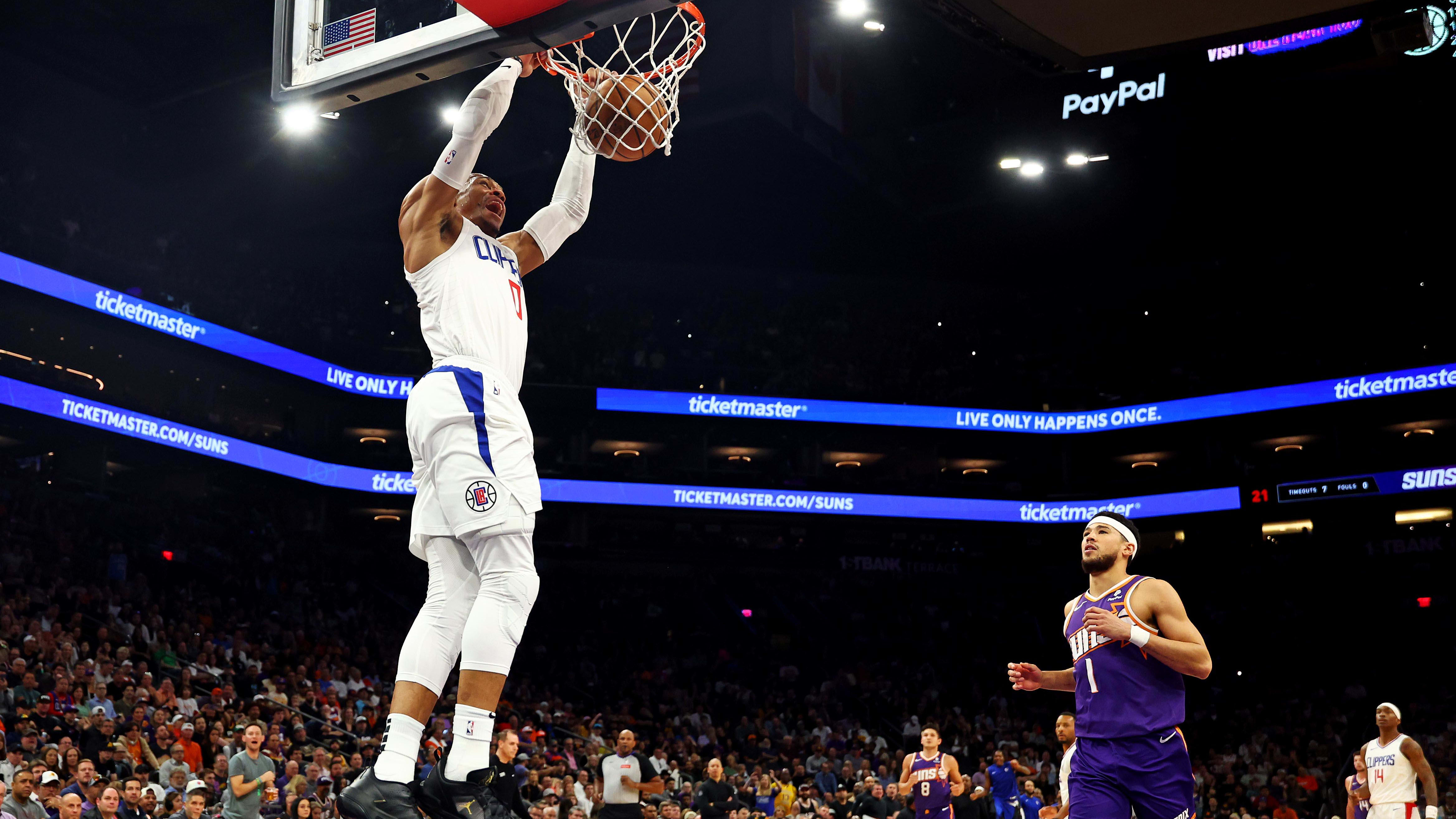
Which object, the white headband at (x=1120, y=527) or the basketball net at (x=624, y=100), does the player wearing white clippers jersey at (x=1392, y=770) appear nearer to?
the white headband at (x=1120, y=527)

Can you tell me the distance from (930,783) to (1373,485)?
57.7ft

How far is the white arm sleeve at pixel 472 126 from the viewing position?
411cm

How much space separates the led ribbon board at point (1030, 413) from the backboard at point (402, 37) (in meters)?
21.8

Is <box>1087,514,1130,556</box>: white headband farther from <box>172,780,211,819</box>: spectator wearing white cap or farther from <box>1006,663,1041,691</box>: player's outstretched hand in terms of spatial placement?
<box>172,780,211,819</box>: spectator wearing white cap

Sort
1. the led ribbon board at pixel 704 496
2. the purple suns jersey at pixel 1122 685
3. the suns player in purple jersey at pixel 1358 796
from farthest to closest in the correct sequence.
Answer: the led ribbon board at pixel 704 496 < the suns player in purple jersey at pixel 1358 796 < the purple suns jersey at pixel 1122 685

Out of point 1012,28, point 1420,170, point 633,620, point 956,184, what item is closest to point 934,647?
point 633,620

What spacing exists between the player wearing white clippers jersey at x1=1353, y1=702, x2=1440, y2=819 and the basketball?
27.0ft

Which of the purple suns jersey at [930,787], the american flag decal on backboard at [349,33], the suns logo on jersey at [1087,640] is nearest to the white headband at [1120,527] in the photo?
the suns logo on jersey at [1087,640]

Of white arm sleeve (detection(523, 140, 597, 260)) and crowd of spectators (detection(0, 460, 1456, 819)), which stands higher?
white arm sleeve (detection(523, 140, 597, 260))

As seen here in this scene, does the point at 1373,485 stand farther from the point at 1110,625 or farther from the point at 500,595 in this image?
the point at 500,595

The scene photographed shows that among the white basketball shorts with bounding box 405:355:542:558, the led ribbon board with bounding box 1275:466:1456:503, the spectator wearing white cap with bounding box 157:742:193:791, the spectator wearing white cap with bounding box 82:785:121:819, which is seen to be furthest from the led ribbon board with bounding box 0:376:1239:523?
the white basketball shorts with bounding box 405:355:542:558

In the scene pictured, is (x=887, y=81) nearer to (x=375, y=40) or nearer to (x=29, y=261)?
(x=29, y=261)

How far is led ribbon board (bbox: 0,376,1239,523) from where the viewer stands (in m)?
22.8

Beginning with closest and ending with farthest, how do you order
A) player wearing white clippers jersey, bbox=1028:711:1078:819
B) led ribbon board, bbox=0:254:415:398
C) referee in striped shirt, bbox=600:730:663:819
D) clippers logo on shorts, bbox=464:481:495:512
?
clippers logo on shorts, bbox=464:481:495:512
player wearing white clippers jersey, bbox=1028:711:1078:819
referee in striped shirt, bbox=600:730:663:819
led ribbon board, bbox=0:254:415:398
